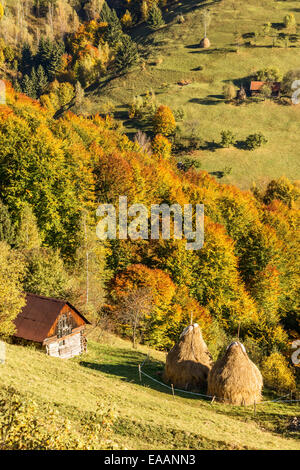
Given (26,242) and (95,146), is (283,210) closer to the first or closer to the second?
(95,146)

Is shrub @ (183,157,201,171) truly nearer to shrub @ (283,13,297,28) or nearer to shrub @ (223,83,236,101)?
shrub @ (223,83,236,101)

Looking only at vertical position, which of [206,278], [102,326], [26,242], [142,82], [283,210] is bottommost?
[102,326]

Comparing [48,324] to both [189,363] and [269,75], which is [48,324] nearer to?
[189,363]

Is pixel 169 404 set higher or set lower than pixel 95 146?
lower

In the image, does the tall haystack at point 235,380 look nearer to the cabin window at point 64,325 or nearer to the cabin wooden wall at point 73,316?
the cabin wooden wall at point 73,316

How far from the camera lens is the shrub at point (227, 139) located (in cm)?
9369

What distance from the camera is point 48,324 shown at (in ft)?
118

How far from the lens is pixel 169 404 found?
97.2ft

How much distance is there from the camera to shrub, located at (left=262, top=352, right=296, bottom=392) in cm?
3844

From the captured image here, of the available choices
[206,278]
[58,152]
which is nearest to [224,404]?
[206,278]

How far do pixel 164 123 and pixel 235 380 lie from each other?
7274 cm

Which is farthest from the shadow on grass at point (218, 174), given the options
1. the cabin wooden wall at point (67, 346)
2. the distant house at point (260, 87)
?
the cabin wooden wall at point (67, 346)

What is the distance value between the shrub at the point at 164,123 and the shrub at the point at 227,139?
1097cm
